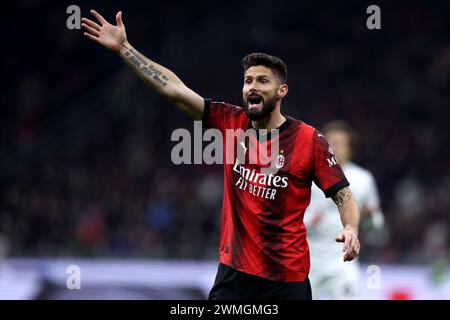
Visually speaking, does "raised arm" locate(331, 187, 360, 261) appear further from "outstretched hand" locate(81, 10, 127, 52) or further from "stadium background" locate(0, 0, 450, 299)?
"stadium background" locate(0, 0, 450, 299)

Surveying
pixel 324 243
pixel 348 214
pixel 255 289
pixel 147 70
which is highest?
pixel 147 70

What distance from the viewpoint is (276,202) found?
5738mm

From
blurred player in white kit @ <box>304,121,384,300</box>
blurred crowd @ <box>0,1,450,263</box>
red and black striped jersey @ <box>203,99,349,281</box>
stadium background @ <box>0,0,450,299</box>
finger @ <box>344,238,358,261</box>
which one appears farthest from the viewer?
blurred crowd @ <box>0,1,450,263</box>

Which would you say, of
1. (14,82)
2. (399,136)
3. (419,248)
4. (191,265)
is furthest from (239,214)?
(14,82)

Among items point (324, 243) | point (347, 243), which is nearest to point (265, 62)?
point (347, 243)

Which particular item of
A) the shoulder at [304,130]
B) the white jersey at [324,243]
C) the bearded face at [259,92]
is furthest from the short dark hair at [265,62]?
the white jersey at [324,243]

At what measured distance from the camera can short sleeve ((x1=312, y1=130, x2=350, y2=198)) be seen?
227 inches

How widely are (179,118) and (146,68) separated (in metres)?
10.5

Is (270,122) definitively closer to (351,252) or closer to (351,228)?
(351,228)

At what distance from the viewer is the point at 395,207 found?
1456 centimetres

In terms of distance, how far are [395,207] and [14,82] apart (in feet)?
22.8

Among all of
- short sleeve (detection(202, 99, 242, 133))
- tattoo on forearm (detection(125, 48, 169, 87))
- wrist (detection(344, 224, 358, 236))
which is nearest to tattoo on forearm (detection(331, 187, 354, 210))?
wrist (detection(344, 224, 358, 236))

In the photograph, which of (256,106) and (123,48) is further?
(123,48)

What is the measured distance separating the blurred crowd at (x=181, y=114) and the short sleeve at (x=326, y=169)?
665 centimetres
